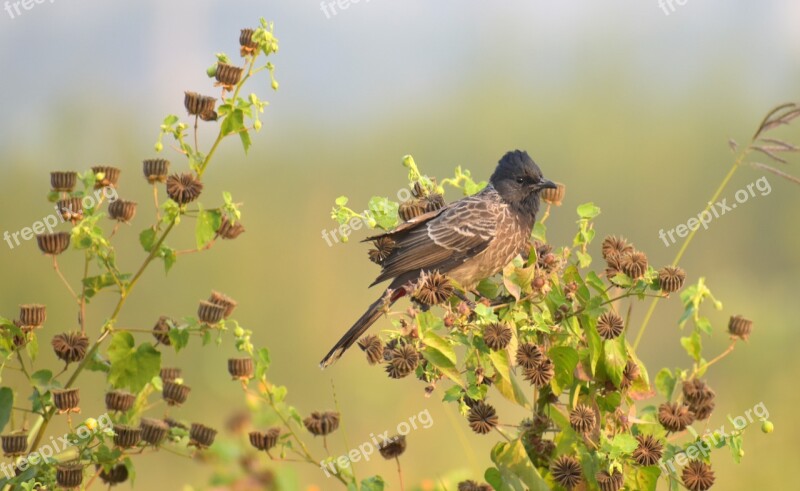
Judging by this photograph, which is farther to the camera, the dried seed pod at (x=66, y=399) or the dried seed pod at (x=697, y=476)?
the dried seed pod at (x=66, y=399)

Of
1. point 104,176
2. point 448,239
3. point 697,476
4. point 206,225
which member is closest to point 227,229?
point 206,225

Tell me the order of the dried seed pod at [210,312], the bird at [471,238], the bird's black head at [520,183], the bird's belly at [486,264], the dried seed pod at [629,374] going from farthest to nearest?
the bird's black head at [520,183] < the bird's belly at [486,264] < the bird at [471,238] < the dried seed pod at [210,312] < the dried seed pod at [629,374]

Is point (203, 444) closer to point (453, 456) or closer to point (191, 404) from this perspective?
point (453, 456)

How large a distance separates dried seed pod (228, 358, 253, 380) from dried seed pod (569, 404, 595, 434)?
0.95 m

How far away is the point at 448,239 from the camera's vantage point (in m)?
4.14

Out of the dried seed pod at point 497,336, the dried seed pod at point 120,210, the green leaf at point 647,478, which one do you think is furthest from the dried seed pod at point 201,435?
the green leaf at point 647,478

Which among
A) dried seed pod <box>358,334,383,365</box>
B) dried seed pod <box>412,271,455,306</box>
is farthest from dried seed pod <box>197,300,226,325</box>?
dried seed pod <box>412,271,455,306</box>

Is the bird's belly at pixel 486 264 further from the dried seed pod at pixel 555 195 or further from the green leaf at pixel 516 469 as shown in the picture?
the green leaf at pixel 516 469

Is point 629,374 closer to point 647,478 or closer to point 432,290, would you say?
point 647,478

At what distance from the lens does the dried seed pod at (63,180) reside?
3.29 meters

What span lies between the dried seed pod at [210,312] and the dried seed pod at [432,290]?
595 millimetres

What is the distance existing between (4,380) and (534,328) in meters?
4.61

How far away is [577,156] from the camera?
10.0 meters

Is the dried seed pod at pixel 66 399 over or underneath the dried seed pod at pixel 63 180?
underneath
